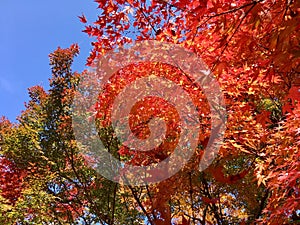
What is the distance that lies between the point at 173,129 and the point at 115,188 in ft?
11.8

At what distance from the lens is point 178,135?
6504 millimetres

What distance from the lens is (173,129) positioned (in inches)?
255

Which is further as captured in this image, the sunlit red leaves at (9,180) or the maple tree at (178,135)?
the sunlit red leaves at (9,180)

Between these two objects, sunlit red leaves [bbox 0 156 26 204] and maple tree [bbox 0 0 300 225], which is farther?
sunlit red leaves [bbox 0 156 26 204]

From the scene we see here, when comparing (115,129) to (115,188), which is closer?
(115,129)

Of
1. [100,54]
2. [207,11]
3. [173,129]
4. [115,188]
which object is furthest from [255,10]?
[115,188]

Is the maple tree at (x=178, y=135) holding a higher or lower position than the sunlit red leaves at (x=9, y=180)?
lower

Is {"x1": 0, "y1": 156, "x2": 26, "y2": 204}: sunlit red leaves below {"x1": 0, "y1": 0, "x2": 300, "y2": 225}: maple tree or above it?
above

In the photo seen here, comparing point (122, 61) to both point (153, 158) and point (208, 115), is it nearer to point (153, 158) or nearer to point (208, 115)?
point (208, 115)

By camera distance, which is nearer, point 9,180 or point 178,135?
point 178,135

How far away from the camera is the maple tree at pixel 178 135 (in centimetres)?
334

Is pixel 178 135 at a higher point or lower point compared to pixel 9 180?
lower

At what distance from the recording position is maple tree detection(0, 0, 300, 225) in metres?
3.34

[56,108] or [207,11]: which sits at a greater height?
[56,108]
